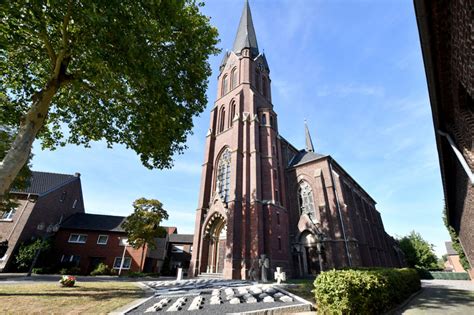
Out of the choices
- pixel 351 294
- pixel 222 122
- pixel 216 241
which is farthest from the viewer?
pixel 222 122

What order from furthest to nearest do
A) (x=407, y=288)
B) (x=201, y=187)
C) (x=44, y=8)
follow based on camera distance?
(x=201, y=187) → (x=407, y=288) → (x=44, y=8)

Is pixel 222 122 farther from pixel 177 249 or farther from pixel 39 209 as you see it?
pixel 177 249

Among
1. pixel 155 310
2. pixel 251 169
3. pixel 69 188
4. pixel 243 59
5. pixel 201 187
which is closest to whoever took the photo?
pixel 155 310

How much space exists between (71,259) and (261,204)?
24.9 meters

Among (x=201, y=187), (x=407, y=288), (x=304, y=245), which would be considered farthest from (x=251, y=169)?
(x=407, y=288)

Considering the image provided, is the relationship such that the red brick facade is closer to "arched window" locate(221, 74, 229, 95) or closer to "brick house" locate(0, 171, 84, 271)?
"brick house" locate(0, 171, 84, 271)

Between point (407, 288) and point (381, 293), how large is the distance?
16.6 ft

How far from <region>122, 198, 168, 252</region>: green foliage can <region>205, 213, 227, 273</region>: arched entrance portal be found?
23.2ft

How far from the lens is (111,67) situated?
7004 millimetres

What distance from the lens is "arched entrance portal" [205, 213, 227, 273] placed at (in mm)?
19188

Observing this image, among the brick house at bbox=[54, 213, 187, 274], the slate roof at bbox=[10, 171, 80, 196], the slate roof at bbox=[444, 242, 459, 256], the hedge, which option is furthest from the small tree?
the slate roof at bbox=[444, 242, 459, 256]

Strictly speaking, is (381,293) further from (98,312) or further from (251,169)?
(251,169)

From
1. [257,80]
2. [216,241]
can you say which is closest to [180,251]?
[216,241]

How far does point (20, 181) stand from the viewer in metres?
13.4
